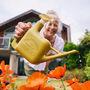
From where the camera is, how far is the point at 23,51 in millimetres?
423

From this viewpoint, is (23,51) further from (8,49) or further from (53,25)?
(8,49)

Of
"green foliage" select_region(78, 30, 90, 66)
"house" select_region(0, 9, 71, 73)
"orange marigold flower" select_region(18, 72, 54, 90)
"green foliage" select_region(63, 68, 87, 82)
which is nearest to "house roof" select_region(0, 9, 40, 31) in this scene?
"house" select_region(0, 9, 71, 73)

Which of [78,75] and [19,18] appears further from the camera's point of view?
[19,18]

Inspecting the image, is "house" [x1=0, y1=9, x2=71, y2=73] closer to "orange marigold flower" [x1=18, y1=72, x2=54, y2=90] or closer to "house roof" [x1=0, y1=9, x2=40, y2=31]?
"house roof" [x1=0, y1=9, x2=40, y2=31]

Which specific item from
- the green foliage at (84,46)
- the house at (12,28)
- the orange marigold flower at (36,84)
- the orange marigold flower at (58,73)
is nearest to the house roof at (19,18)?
the house at (12,28)

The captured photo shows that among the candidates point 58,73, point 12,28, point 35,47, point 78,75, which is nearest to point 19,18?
point 12,28

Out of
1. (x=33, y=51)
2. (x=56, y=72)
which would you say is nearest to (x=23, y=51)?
(x=33, y=51)

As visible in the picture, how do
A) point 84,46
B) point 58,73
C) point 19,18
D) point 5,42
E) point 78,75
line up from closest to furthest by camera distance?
point 58,73 < point 78,75 < point 84,46 < point 5,42 < point 19,18

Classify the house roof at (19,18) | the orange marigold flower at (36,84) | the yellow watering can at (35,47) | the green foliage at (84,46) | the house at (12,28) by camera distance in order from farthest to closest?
the house roof at (19,18)
the house at (12,28)
the green foliage at (84,46)
the yellow watering can at (35,47)
the orange marigold flower at (36,84)

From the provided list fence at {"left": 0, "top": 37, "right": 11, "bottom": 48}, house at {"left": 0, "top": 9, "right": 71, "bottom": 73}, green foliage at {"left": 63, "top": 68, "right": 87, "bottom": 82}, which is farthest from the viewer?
house at {"left": 0, "top": 9, "right": 71, "bottom": 73}

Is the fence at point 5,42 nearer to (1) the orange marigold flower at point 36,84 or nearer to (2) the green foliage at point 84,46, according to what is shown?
(2) the green foliage at point 84,46

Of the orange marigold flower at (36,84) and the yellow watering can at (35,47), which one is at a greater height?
the yellow watering can at (35,47)

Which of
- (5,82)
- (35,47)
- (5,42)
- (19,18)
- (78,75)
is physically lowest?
(78,75)

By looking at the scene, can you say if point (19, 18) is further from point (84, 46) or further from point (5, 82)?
point (5, 82)
